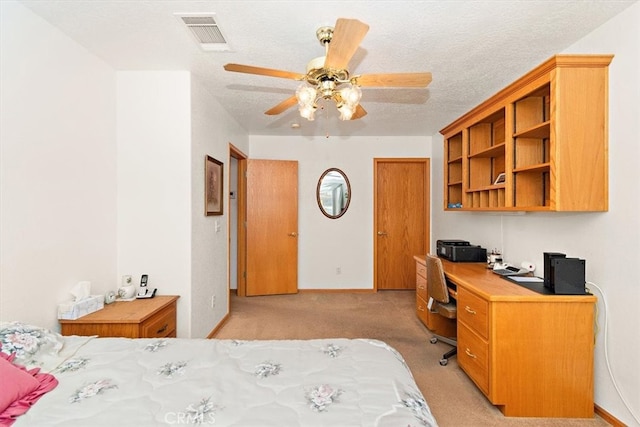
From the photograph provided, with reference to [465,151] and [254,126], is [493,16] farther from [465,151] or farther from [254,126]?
[254,126]

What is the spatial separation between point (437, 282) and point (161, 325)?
2335mm

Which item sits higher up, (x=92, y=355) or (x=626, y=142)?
(x=626, y=142)

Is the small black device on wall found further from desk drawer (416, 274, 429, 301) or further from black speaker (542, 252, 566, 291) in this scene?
desk drawer (416, 274, 429, 301)

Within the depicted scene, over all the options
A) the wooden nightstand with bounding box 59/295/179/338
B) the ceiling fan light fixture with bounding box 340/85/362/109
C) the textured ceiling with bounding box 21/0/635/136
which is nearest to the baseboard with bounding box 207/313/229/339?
the wooden nightstand with bounding box 59/295/179/338

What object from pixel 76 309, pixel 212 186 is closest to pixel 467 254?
pixel 212 186

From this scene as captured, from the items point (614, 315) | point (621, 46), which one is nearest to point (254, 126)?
point (621, 46)

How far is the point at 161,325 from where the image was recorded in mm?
2266

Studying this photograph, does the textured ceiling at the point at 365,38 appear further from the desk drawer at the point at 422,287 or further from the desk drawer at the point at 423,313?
the desk drawer at the point at 423,313

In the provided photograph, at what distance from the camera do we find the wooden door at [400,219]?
4957 millimetres

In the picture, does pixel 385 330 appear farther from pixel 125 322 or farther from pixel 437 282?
pixel 125 322

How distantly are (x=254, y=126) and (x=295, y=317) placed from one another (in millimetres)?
2659

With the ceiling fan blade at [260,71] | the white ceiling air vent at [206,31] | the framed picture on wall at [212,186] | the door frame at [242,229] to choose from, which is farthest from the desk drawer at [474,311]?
the door frame at [242,229]

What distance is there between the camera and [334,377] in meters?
1.28

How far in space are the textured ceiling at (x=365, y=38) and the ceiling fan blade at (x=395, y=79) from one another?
41cm
